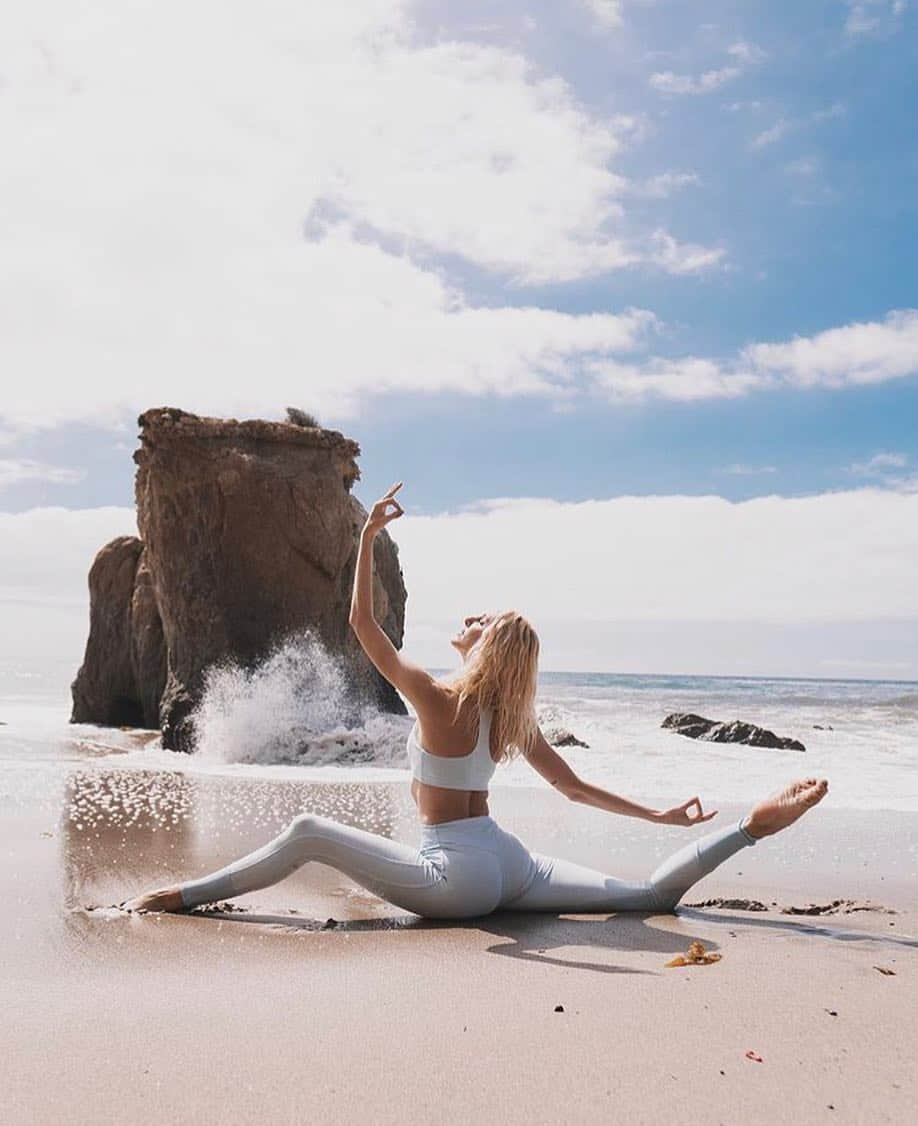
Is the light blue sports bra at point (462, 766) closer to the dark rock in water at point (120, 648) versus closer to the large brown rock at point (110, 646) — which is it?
the dark rock in water at point (120, 648)

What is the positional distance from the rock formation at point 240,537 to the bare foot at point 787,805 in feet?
43.5

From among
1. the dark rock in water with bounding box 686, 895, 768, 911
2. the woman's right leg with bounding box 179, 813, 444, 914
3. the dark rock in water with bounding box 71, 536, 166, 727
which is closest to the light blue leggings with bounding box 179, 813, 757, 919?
the woman's right leg with bounding box 179, 813, 444, 914

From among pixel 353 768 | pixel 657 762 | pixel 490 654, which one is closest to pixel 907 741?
pixel 657 762

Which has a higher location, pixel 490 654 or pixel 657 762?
pixel 490 654

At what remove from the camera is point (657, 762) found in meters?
13.2

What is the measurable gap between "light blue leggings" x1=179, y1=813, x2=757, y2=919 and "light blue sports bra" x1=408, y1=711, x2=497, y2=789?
17 centimetres

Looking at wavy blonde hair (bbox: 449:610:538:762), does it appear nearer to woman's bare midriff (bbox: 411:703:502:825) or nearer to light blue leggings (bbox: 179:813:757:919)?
woman's bare midriff (bbox: 411:703:502:825)

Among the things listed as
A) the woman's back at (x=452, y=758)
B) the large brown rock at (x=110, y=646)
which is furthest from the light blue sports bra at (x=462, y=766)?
the large brown rock at (x=110, y=646)

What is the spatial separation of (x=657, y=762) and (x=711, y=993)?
402 inches

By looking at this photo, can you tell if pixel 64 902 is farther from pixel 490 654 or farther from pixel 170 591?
pixel 170 591

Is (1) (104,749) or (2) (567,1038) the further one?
(1) (104,749)

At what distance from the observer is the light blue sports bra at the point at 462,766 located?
4.36 metres

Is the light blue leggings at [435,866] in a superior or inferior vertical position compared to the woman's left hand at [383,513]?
inferior

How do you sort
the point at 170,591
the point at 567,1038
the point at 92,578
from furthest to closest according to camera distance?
the point at 92,578
the point at 170,591
the point at 567,1038
